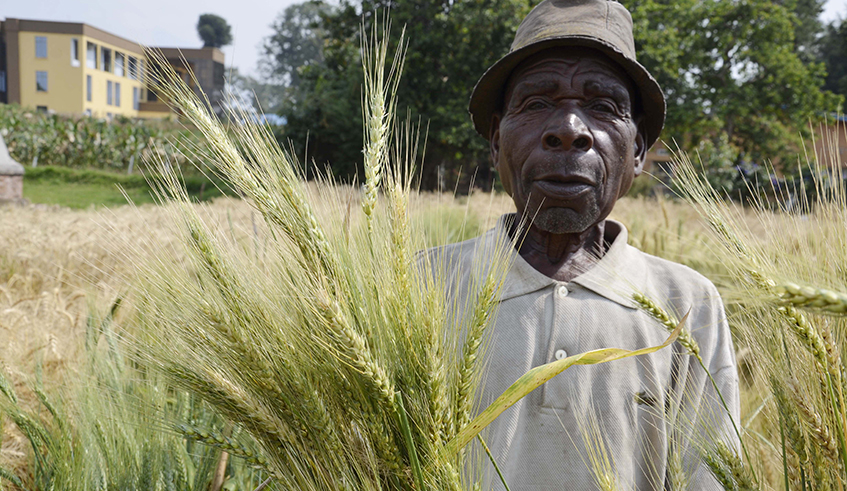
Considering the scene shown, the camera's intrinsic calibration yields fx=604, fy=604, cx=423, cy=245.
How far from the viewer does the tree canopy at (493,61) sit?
1681 cm

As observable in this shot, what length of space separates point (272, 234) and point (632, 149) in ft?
3.75

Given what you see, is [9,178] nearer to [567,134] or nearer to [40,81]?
[567,134]

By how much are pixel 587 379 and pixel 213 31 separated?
94918 millimetres

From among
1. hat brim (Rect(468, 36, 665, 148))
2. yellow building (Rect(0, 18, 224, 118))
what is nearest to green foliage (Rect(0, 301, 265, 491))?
hat brim (Rect(468, 36, 665, 148))

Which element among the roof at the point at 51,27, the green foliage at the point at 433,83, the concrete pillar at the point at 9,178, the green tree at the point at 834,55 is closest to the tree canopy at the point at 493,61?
the green foliage at the point at 433,83

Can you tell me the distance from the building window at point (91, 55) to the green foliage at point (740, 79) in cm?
4504

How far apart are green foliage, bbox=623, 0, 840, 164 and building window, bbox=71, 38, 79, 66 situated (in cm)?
4538

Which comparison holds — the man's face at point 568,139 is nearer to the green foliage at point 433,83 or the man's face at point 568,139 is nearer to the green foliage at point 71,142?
the green foliage at point 433,83

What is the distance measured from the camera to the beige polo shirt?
1.40 m

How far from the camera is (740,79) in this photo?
74.8ft

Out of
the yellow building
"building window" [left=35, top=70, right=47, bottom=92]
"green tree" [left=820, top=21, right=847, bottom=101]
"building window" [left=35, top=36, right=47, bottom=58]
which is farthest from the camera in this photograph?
"building window" [left=35, top=70, right=47, bottom=92]

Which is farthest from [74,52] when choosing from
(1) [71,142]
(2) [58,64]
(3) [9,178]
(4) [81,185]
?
(3) [9,178]

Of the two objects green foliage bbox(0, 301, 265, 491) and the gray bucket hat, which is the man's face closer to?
the gray bucket hat

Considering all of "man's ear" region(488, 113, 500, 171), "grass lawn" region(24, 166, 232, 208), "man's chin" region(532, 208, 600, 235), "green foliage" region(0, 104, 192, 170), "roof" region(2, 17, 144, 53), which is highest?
"roof" region(2, 17, 144, 53)
